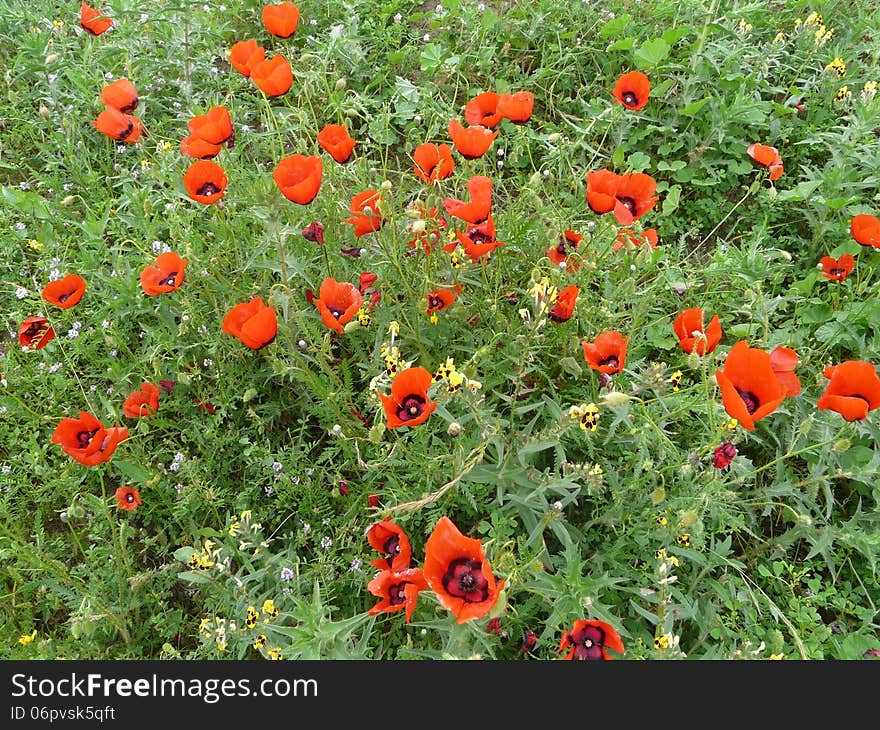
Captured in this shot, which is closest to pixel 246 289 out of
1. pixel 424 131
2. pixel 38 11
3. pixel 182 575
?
pixel 182 575

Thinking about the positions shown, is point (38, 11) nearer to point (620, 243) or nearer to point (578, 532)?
point (620, 243)

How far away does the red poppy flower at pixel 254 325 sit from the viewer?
2.01m

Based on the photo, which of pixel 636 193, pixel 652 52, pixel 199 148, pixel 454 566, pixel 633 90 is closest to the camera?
pixel 454 566

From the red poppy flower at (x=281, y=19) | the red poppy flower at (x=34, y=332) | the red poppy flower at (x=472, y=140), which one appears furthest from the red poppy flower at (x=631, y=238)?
the red poppy flower at (x=34, y=332)

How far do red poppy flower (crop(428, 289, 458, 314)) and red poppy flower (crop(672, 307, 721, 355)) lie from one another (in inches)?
29.9

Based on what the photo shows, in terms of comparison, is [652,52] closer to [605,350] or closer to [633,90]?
[633,90]

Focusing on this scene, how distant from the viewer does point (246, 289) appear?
2.75m

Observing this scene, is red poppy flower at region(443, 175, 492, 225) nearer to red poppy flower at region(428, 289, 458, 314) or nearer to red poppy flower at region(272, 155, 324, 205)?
Result: red poppy flower at region(428, 289, 458, 314)

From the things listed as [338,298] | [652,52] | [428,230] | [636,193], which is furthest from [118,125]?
[652,52]

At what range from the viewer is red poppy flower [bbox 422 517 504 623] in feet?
4.92

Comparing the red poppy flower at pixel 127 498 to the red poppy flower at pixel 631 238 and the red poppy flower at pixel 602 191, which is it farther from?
the red poppy flower at pixel 631 238

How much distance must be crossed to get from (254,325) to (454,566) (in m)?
0.97

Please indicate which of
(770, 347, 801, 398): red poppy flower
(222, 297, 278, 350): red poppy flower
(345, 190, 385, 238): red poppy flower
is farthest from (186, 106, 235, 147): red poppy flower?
(770, 347, 801, 398): red poppy flower

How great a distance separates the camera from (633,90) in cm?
270
